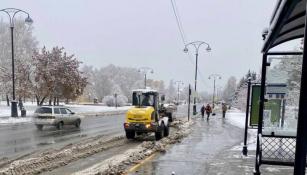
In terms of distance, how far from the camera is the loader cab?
69.5 ft

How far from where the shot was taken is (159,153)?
14469mm

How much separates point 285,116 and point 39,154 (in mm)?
8911

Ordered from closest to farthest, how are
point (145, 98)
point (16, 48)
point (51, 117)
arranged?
point (145, 98), point (51, 117), point (16, 48)

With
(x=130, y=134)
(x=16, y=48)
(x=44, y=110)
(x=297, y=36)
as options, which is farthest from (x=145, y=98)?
(x=16, y=48)

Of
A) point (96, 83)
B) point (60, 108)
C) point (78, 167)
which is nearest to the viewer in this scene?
point (78, 167)

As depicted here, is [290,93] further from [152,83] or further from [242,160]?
[152,83]

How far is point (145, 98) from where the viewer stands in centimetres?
2134

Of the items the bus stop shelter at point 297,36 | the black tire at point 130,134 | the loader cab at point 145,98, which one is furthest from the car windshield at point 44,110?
the bus stop shelter at point 297,36

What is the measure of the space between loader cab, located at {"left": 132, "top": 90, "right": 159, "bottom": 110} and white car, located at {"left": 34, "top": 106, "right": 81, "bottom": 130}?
8.28 meters

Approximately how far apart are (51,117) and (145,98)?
8.79m

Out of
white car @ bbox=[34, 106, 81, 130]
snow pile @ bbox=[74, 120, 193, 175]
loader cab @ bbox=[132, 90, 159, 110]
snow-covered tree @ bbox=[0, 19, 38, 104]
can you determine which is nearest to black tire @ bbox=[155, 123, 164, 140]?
loader cab @ bbox=[132, 90, 159, 110]

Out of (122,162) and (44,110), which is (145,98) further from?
(122,162)

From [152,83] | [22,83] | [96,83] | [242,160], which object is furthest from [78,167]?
[152,83]

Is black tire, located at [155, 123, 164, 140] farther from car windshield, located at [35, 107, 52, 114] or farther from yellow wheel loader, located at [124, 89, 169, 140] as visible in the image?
car windshield, located at [35, 107, 52, 114]
